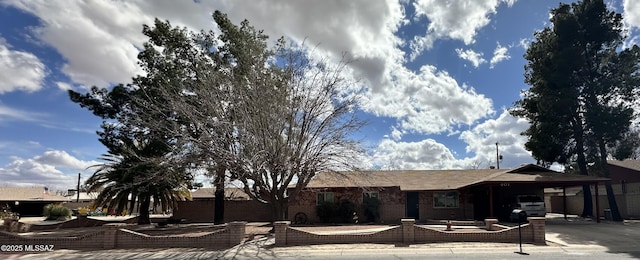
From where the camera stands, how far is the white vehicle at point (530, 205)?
25120 mm

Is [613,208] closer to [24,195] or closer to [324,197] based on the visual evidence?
[324,197]

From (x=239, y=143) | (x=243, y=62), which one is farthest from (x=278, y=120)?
(x=243, y=62)

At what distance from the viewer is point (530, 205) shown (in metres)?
25.2

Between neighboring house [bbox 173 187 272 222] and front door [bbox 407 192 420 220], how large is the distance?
32.2 ft

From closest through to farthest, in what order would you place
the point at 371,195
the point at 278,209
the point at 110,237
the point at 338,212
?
the point at 110,237 → the point at 278,209 → the point at 338,212 → the point at 371,195

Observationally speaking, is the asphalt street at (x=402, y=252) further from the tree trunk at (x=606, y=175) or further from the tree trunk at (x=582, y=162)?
the tree trunk at (x=582, y=162)

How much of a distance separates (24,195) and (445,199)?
51688 mm

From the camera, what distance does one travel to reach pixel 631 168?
36125 millimetres

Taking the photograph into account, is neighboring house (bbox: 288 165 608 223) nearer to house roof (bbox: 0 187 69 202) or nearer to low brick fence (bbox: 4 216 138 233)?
low brick fence (bbox: 4 216 138 233)

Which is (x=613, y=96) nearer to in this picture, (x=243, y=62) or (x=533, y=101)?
(x=533, y=101)

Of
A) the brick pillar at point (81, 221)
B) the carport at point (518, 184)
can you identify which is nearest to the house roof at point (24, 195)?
the brick pillar at point (81, 221)

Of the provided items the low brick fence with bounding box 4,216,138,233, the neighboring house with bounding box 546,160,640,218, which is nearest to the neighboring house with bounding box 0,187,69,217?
the low brick fence with bounding box 4,216,138,233

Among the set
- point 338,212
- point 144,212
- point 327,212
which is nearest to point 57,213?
point 144,212

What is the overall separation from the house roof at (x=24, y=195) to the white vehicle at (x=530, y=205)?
54.0 m
